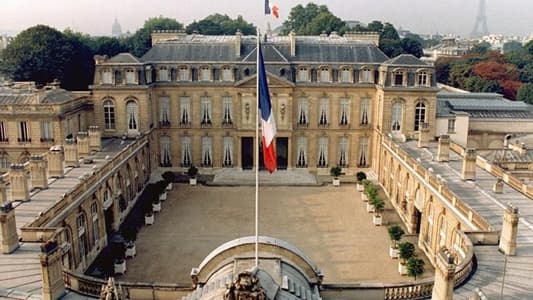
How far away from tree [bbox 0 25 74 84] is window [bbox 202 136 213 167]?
24.4 meters

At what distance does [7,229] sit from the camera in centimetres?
1952

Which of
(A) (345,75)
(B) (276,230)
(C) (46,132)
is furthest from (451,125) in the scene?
(C) (46,132)

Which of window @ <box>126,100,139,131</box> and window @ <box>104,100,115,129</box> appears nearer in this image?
window @ <box>126,100,139,131</box>

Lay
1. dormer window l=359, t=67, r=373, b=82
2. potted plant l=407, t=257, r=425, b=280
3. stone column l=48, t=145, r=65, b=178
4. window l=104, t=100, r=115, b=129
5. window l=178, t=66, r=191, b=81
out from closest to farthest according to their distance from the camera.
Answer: potted plant l=407, t=257, r=425, b=280 → stone column l=48, t=145, r=65, b=178 → window l=104, t=100, r=115, b=129 → dormer window l=359, t=67, r=373, b=82 → window l=178, t=66, r=191, b=81

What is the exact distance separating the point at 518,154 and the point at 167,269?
25.6 m

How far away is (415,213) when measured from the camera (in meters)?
32.3

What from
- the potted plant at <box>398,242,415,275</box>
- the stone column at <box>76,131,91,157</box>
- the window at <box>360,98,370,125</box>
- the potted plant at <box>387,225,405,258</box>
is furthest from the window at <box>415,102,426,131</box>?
the stone column at <box>76,131,91,157</box>

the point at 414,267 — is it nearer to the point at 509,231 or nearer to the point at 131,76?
the point at 509,231

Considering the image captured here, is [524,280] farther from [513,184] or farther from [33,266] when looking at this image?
[33,266]

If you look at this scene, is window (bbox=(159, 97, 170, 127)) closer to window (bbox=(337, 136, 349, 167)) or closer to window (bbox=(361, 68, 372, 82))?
window (bbox=(337, 136, 349, 167))

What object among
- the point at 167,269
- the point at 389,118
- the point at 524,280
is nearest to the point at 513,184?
the point at 524,280

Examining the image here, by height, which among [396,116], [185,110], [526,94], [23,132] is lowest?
[23,132]

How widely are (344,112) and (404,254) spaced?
68.3 ft

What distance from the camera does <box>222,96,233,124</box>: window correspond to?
44438 millimetres
